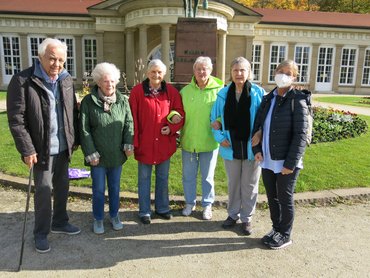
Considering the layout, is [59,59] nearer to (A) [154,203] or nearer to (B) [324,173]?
(A) [154,203]

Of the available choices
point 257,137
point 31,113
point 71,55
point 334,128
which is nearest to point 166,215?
point 257,137

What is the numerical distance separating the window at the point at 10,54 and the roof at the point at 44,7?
2194mm

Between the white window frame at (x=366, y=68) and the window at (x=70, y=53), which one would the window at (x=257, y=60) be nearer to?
the white window frame at (x=366, y=68)

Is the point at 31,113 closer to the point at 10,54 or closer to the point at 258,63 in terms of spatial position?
the point at 10,54

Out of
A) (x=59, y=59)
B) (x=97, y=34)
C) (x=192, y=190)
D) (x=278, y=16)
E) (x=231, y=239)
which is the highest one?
(x=278, y=16)

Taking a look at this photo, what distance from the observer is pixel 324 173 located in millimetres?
6090

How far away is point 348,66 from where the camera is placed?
3219cm

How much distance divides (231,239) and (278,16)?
101ft

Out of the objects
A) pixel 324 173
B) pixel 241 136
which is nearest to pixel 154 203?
pixel 241 136

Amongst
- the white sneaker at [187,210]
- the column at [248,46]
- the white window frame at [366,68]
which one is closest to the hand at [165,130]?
the white sneaker at [187,210]

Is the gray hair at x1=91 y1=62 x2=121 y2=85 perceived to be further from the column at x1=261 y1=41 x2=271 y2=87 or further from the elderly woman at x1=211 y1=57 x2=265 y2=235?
the column at x1=261 y1=41 x2=271 y2=87

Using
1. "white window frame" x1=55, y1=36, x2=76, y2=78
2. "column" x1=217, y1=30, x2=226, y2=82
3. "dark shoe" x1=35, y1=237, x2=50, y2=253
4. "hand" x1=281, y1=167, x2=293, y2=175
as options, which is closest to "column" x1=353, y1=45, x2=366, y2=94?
"column" x1=217, y1=30, x2=226, y2=82

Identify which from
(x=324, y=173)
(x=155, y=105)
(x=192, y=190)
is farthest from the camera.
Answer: (x=324, y=173)

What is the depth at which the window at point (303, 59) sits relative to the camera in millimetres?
31062
